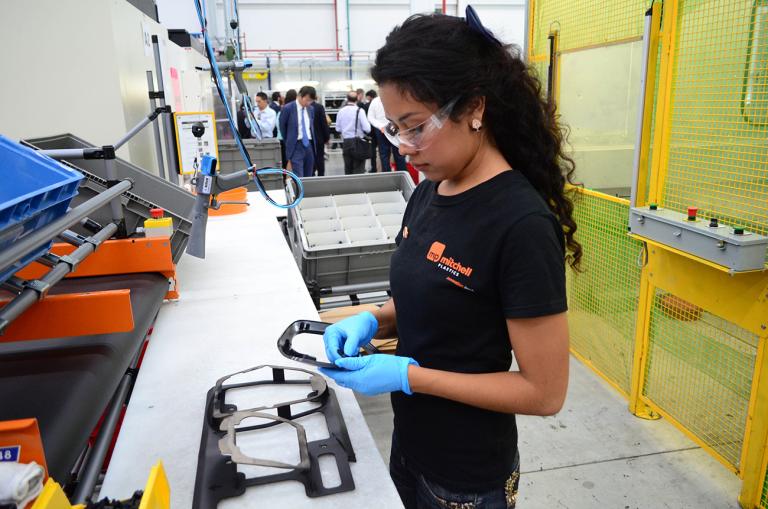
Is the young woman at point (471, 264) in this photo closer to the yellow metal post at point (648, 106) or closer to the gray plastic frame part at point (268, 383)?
the gray plastic frame part at point (268, 383)

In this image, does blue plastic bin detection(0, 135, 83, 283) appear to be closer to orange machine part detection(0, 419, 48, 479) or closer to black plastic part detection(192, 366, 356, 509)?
orange machine part detection(0, 419, 48, 479)

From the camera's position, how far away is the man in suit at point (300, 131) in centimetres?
660

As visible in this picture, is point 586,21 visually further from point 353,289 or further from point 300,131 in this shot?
point 300,131

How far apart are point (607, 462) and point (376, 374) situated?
1.70 meters

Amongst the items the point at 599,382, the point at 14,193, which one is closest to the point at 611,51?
the point at 599,382

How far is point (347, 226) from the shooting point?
9.85ft

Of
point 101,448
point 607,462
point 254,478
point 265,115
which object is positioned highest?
point 265,115

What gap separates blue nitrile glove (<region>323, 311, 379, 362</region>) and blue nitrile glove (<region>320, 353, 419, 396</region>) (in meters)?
0.06

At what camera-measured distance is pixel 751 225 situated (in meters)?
1.87

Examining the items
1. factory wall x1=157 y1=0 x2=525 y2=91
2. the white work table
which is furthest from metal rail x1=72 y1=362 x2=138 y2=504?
factory wall x1=157 y1=0 x2=525 y2=91

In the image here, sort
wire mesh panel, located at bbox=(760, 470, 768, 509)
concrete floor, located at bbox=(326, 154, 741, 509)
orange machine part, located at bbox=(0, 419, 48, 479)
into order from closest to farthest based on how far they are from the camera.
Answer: orange machine part, located at bbox=(0, 419, 48, 479) < wire mesh panel, located at bbox=(760, 470, 768, 509) < concrete floor, located at bbox=(326, 154, 741, 509)

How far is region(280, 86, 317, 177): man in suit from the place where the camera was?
6602mm

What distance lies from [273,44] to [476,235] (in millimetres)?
13446

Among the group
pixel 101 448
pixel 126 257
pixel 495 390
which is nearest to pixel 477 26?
pixel 495 390
